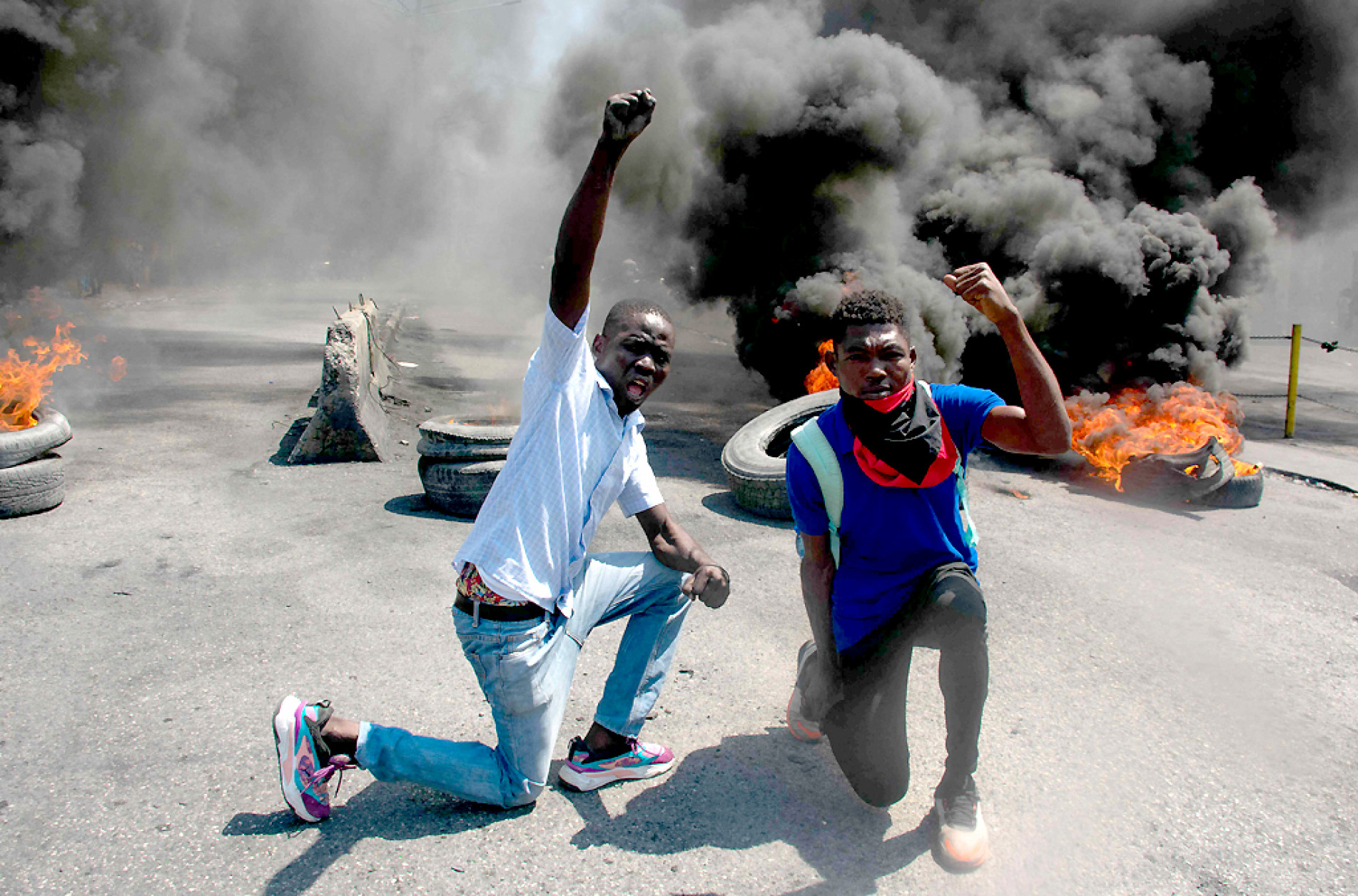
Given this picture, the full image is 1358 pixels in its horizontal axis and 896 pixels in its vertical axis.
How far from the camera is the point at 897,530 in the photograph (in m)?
2.53

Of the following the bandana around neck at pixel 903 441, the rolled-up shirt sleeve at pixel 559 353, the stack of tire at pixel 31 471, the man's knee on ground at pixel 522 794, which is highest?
the rolled-up shirt sleeve at pixel 559 353

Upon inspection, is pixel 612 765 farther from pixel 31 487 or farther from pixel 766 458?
pixel 31 487

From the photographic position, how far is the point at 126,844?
2.34m

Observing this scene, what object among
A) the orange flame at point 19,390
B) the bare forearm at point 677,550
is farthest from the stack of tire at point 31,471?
the bare forearm at point 677,550

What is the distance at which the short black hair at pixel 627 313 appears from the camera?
8.32 ft

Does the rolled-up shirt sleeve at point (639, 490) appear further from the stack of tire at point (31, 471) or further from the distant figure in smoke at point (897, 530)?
the stack of tire at point (31, 471)

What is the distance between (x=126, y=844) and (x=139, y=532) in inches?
127

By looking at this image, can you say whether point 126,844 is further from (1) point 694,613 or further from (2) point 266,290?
(2) point 266,290

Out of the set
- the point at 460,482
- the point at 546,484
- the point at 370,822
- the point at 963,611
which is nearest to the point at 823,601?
the point at 963,611

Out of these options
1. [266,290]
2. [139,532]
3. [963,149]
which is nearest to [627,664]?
[139,532]

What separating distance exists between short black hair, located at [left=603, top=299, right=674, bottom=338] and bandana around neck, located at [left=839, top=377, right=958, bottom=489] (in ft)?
2.21

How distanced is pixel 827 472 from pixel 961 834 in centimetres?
110

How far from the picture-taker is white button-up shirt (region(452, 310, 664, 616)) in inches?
89.4

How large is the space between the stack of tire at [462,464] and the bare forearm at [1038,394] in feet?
12.3
